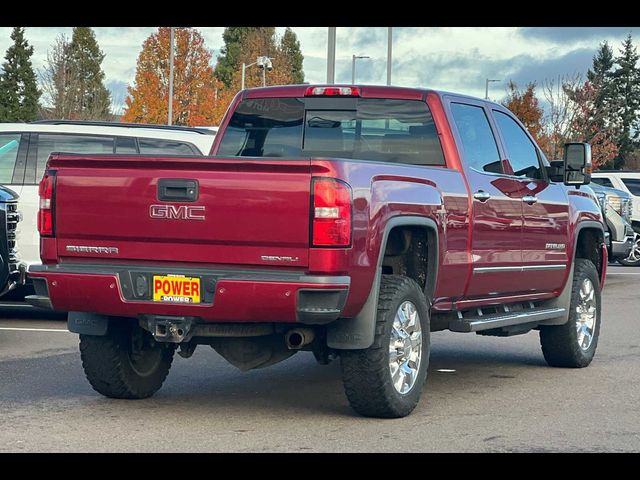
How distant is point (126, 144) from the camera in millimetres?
13391

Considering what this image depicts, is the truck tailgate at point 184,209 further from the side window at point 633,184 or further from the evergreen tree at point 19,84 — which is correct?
the evergreen tree at point 19,84

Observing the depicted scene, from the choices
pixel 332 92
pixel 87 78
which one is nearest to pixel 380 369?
pixel 332 92

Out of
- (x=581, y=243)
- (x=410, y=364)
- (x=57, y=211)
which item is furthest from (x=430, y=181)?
(x=581, y=243)

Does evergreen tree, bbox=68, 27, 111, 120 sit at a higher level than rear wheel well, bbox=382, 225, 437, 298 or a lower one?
higher

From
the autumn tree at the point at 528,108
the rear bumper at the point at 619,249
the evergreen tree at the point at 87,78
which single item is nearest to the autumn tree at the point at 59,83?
the evergreen tree at the point at 87,78

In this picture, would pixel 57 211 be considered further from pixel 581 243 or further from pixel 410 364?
pixel 581 243

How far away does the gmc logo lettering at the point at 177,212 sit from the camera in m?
7.13

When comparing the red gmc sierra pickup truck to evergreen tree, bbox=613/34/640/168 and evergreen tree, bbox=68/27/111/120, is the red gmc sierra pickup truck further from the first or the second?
evergreen tree, bbox=613/34/640/168

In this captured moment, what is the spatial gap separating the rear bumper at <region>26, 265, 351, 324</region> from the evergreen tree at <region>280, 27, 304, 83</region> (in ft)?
259

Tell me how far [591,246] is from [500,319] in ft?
7.39

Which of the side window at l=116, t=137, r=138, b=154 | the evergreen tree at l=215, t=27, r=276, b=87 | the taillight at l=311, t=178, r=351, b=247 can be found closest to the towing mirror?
the taillight at l=311, t=178, r=351, b=247

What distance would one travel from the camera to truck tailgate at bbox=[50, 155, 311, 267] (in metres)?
6.95

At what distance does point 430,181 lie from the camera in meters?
7.96

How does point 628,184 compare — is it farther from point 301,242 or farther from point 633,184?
point 301,242
